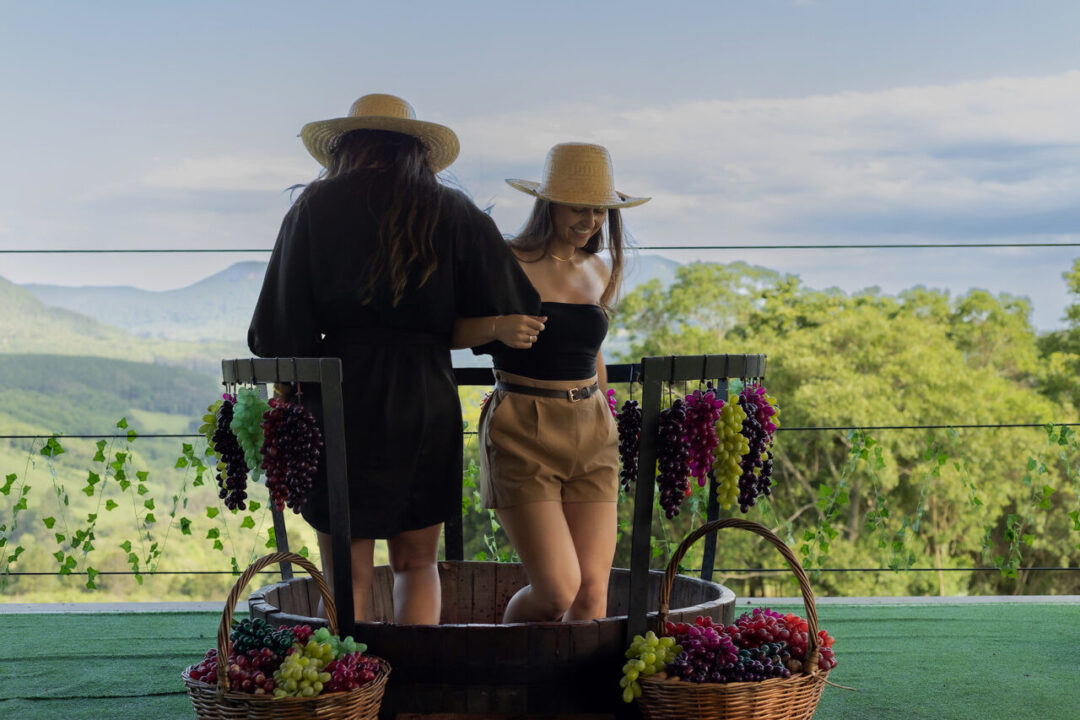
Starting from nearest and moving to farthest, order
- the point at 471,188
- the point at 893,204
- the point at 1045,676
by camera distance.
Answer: the point at 471,188
the point at 1045,676
the point at 893,204

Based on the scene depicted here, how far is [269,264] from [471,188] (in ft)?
1.57

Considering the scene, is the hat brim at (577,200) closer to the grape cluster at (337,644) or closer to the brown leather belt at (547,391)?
the brown leather belt at (547,391)

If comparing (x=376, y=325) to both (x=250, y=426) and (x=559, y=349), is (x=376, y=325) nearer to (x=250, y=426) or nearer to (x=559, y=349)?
(x=250, y=426)

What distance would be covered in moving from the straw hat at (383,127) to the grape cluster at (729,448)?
84cm

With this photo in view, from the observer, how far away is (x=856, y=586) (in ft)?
46.9

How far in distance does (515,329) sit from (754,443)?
56 cm

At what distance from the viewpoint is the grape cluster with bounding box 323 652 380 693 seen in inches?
77.5

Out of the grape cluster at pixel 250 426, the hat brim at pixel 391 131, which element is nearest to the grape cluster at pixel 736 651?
the grape cluster at pixel 250 426

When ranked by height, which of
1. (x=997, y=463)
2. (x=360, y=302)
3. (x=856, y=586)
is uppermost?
(x=360, y=302)

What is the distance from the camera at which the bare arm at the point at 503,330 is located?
224 cm

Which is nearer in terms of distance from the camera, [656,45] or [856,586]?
[856,586]

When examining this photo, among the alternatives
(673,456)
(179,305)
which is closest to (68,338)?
(179,305)

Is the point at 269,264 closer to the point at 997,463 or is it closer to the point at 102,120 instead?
the point at 997,463

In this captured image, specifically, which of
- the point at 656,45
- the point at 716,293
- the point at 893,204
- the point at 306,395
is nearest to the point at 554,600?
the point at 306,395
